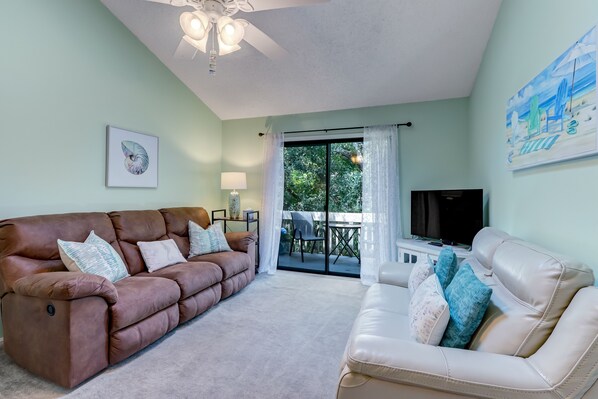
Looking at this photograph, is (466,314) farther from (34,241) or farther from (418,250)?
(34,241)

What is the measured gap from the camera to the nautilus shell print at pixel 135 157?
328cm

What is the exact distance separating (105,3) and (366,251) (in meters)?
4.18

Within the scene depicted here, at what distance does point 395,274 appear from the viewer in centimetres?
256

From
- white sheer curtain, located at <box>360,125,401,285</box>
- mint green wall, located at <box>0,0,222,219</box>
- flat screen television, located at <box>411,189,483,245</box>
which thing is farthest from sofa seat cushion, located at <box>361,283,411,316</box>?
mint green wall, located at <box>0,0,222,219</box>

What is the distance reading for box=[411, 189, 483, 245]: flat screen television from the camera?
2.90 m

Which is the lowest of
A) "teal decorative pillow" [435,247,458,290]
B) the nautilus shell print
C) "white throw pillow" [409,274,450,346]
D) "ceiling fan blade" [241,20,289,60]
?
"white throw pillow" [409,274,450,346]

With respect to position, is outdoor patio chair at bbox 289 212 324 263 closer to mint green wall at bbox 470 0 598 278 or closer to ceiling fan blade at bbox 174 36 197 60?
mint green wall at bbox 470 0 598 278

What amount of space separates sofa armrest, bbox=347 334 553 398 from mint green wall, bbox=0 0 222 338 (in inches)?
115

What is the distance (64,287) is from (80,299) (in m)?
0.12

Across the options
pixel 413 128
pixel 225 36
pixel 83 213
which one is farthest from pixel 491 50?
pixel 83 213

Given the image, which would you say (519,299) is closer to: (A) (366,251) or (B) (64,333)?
(B) (64,333)

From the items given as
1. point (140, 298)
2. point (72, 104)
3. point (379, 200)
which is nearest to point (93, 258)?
point (140, 298)

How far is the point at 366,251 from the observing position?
404 cm

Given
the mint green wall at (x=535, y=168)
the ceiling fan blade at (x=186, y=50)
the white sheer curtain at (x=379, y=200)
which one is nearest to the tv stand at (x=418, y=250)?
the white sheer curtain at (x=379, y=200)
